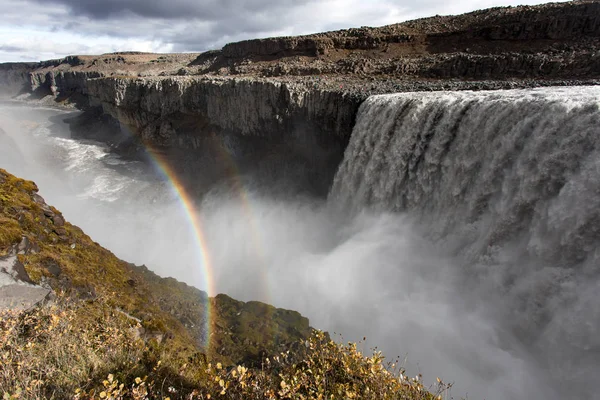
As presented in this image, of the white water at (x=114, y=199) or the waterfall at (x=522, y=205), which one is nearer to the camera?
the waterfall at (x=522, y=205)

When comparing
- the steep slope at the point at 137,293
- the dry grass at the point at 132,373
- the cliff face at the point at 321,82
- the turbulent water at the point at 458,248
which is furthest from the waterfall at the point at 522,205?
the cliff face at the point at 321,82

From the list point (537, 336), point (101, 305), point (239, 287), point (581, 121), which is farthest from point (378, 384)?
point (239, 287)

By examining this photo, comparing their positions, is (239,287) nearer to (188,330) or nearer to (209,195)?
(188,330)

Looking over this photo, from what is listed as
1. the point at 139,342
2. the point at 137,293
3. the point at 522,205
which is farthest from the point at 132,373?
the point at 522,205

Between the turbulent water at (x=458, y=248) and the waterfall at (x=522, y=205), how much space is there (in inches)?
1.5

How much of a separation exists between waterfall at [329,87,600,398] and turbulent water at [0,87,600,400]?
4 cm

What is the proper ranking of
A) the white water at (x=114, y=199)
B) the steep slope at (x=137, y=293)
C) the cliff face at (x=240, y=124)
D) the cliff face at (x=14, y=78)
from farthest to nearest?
the cliff face at (x=14, y=78) → the cliff face at (x=240, y=124) → the white water at (x=114, y=199) → the steep slope at (x=137, y=293)

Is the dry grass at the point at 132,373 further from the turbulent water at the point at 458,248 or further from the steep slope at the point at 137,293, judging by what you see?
the turbulent water at the point at 458,248

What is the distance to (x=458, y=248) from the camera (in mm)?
12062

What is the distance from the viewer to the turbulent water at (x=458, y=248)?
805 centimetres

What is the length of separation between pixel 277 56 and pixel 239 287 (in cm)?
3721

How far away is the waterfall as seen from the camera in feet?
25.4

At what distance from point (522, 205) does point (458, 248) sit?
306 cm

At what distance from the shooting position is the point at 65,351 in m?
4.45
